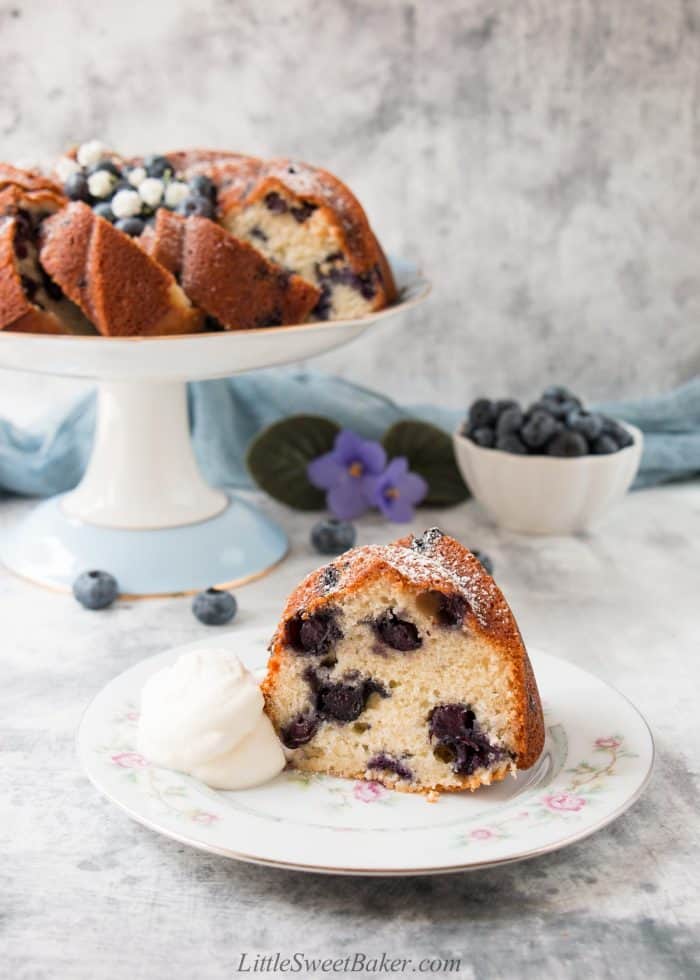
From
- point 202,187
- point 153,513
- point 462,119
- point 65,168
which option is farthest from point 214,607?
point 462,119

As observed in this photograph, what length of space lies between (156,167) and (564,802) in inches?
58.2

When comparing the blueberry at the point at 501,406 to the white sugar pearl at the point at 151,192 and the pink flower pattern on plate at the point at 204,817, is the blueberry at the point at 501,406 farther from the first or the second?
the pink flower pattern on plate at the point at 204,817

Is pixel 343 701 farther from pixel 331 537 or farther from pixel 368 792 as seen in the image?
pixel 331 537

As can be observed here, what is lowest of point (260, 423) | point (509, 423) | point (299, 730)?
point (260, 423)

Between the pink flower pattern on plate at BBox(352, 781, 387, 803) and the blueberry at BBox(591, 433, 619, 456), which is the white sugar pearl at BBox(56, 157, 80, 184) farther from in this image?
the pink flower pattern on plate at BBox(352, 781, 387, 803)

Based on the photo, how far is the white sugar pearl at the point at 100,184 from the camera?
2383mm

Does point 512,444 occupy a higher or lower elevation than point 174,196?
lower

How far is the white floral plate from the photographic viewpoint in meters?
1.43

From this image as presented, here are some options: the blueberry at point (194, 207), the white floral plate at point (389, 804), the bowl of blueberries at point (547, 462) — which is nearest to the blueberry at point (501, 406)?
the bowl of blueberries at point (547, 462)

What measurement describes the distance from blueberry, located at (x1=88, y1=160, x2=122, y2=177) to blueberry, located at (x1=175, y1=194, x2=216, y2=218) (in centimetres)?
16

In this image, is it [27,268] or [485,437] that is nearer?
[27,268]

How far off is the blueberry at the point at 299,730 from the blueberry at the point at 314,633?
88mm

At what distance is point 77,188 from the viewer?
2396 mm

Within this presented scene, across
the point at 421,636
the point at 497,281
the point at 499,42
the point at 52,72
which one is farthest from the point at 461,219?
the point at 421,636
